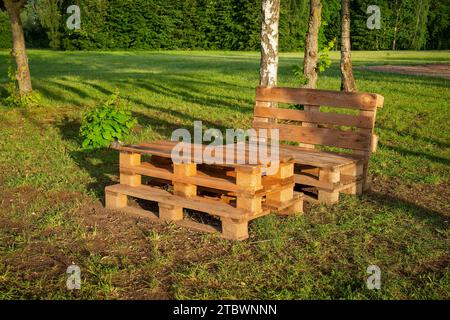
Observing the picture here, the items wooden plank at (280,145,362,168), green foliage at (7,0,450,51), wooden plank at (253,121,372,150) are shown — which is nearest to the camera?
wooden plank at (280,145,362,168)

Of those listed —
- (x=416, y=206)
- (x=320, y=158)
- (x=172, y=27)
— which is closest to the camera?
(x=416, y=206)

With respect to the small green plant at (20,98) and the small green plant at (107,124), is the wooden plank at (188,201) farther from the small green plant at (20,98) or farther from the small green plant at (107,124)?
the small green plant at (20,98)

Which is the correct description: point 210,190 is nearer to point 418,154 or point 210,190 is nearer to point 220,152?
point 220,152

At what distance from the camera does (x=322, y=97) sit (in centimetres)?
739

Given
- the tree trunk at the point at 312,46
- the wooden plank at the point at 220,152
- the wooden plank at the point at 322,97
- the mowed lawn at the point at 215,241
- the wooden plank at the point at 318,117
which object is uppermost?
the tree trunk at the point at 312,46

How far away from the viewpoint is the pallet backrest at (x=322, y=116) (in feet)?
22.9

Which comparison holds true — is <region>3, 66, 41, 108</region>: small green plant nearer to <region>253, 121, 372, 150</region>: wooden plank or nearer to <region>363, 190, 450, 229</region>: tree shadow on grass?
<region>253, 121, 372, 150</region>: wooden plank

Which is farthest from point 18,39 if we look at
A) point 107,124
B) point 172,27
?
point 172,27

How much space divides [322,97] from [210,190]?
212 centimetres

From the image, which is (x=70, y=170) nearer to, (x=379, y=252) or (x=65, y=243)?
(x=65, y=243)

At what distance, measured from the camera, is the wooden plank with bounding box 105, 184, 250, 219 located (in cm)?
532

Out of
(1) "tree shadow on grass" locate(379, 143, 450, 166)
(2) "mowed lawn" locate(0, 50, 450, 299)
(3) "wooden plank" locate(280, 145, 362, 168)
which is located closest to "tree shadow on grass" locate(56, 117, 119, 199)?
(2) "mowed lawn" locate(0, 50, 450, 299)

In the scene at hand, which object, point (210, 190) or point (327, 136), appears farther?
point (327, 136)

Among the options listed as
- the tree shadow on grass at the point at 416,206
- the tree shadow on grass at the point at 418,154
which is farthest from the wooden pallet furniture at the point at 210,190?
the tree shadow on grass at the point at 418,154
